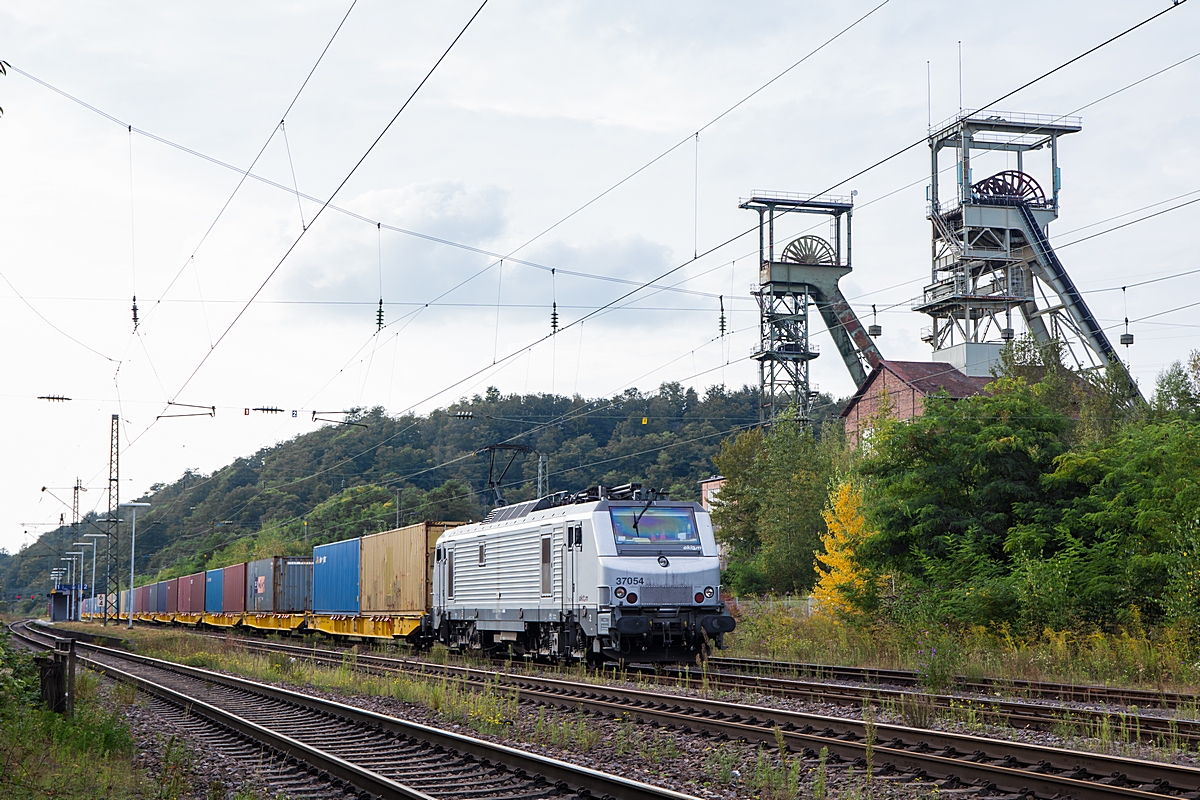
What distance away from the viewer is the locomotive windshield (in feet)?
67.9

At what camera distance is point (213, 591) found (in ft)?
174

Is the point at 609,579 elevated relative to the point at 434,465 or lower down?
lower down

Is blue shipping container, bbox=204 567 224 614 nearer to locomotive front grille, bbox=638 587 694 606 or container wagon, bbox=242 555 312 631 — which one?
container wagon, bbox=242 555 312 631

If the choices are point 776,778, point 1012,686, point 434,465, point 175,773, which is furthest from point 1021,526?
point 434,465

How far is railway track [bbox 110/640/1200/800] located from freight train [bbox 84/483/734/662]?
3858 millimetres

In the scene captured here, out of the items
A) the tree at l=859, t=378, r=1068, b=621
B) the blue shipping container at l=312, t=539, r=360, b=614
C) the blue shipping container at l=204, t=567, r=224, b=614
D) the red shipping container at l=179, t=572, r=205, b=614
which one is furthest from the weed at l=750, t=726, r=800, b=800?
the red shipping container at l=179, t=572, r=205, b=614

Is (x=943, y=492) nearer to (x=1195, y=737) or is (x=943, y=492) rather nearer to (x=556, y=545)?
(x=556, y=545)

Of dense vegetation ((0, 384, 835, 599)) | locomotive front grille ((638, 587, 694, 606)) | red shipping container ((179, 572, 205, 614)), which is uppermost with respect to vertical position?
dense vegetation ((0, 384, 835, 599))

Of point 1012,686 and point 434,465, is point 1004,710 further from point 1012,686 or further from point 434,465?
point 434,465

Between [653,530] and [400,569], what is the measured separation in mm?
12484

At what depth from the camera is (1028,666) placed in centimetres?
1894

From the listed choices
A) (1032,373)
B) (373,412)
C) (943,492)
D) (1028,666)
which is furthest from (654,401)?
(1028,666)

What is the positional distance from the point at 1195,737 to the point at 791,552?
3556cm

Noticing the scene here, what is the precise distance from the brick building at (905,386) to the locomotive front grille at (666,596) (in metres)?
34.3
